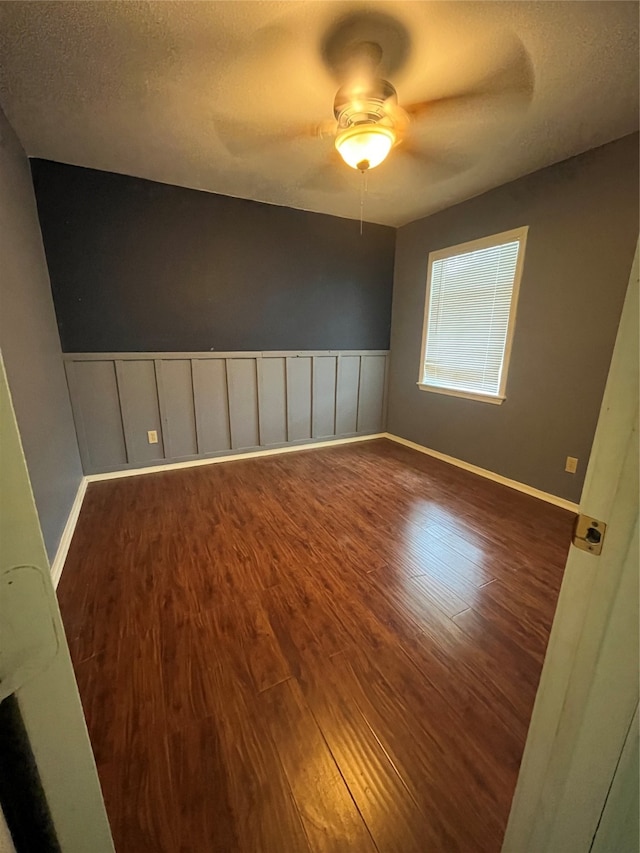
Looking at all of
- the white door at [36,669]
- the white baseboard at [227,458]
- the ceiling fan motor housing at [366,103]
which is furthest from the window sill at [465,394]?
the white door at [36,669]

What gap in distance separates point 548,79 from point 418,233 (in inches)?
77.7

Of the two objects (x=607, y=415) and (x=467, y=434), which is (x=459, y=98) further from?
(x=467, y=434)

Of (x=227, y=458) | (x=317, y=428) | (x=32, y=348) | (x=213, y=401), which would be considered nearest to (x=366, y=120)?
(x=32, y=348)

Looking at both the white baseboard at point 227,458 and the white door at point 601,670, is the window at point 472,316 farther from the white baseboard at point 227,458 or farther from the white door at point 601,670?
the white door at point 601,670

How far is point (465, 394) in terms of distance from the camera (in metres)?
3.28

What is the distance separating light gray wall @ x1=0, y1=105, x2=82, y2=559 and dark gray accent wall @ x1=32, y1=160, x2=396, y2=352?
0.20m

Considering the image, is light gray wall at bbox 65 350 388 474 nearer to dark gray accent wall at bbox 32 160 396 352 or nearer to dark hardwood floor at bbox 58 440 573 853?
dark gray accent wall at bbox 32 160 396 352

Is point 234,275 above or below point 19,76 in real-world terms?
below

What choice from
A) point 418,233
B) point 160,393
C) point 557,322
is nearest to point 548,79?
point 557,322

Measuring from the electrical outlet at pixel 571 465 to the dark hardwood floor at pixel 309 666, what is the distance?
14.2 inches

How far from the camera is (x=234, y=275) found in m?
3.22

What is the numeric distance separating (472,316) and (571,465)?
5.03 ft

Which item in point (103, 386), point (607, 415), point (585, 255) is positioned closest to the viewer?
point (607, 415)

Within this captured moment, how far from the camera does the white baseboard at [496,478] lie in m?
2.61
